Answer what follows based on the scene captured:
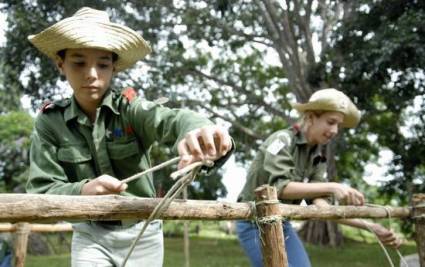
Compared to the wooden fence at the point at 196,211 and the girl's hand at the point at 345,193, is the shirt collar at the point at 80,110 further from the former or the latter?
the girl's hand at the point at 345,193

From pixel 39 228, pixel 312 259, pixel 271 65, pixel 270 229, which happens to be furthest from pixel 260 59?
pixel 270 229

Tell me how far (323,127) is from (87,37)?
1.52 m

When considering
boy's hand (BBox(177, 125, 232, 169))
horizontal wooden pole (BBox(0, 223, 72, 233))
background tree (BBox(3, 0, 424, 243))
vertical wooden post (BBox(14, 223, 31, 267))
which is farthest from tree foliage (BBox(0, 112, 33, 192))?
boy's hand (BBox(177, 125, 232, 169))

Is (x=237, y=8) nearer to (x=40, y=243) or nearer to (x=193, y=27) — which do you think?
(x=193, y=27)

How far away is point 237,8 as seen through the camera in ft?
38.1

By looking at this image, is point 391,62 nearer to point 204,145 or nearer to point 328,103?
point 328,103

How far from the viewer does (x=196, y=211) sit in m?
2.03

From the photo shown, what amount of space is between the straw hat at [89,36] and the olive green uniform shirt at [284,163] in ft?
3.31

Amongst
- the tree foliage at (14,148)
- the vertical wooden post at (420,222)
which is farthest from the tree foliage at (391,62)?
the tree foliage at (14,148)

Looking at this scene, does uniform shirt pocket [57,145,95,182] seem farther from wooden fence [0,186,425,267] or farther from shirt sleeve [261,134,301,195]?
shirt sleeve [261,134,301,195]

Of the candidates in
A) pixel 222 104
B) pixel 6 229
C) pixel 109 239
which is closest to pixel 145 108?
pixel 109 239

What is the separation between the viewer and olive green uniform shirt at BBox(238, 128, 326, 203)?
286 cm

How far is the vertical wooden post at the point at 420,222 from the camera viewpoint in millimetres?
3211

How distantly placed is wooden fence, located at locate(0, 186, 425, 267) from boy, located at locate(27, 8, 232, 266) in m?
0.25
